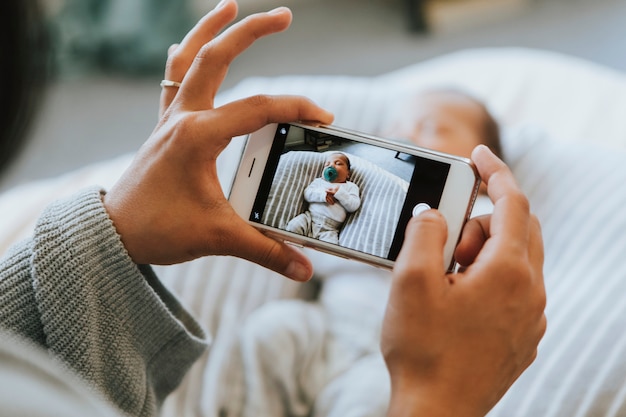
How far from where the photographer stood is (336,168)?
0.59m

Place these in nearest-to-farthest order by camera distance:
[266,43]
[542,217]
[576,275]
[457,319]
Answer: [457,319] < [576,275] < [542,217] < [266,43]

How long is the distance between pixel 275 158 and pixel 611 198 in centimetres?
58

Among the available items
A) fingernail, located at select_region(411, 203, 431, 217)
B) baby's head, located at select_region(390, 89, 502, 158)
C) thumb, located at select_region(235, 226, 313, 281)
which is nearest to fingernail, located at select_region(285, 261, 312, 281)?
thumb, located at select_region(235, 226, 313, 281)

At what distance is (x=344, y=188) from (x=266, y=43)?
1282 mm

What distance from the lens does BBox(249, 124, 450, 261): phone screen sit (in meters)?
0.57

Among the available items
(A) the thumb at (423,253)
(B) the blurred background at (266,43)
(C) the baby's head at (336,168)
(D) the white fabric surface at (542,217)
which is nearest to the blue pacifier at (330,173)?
(C) the baby's head at (336,168)

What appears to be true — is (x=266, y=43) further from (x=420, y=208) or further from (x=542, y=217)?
(x=420, y=208)

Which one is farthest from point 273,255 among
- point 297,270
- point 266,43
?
point 266,43

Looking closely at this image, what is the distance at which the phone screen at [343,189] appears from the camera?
57 cm

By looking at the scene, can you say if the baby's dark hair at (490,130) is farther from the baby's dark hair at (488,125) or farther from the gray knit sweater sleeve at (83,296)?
the gray knit sweater sleeve at (83,296)

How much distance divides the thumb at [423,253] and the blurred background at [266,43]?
1255mm

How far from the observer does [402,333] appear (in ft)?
1.42

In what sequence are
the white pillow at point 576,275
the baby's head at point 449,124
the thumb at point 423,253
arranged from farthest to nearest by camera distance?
the baby's head at point 449,124
the white pillow at point 576,275
the thumb at point 423,253

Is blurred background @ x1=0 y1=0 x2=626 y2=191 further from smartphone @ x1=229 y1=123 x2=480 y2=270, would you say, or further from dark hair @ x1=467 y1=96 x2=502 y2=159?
smartphone @ x1=229 y1=123 x2=480 y2=270
